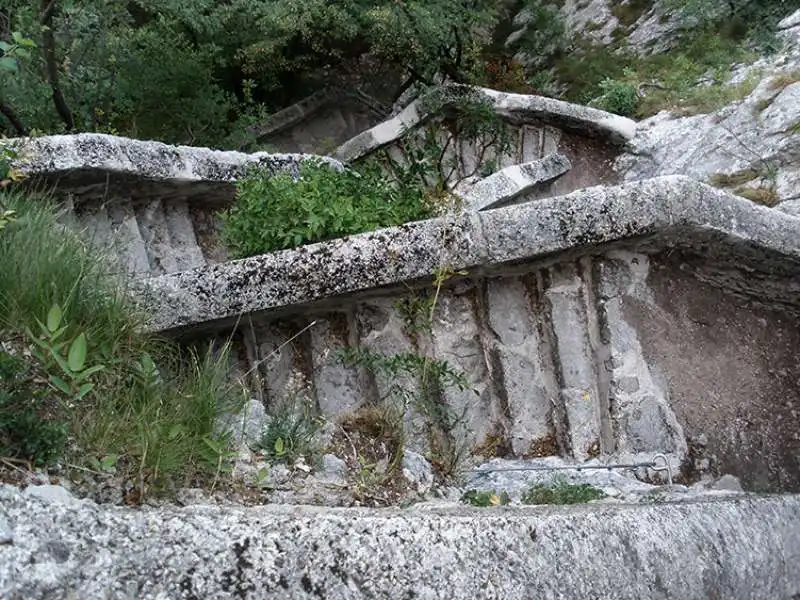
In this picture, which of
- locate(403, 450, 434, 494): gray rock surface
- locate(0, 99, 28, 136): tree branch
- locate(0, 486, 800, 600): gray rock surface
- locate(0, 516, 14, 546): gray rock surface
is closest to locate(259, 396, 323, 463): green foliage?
locate(403, 450, 434, 494): gray rock surface

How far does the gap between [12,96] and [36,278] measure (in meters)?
5.65

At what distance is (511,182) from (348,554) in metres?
4.92

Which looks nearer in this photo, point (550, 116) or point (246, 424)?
point (246, 424)

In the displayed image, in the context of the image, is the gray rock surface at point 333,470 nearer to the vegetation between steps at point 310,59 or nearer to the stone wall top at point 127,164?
the stone wall top at point 127,164

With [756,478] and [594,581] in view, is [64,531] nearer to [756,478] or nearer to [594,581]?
[594,581]

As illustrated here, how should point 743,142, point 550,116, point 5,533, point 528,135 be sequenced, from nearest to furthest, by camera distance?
1. point 5,533
2. point 743,142
3. point 550,116
4. point 528,135

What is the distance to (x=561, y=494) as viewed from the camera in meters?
→ 2.50

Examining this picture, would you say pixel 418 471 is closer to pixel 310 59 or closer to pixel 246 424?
pixel 246 424

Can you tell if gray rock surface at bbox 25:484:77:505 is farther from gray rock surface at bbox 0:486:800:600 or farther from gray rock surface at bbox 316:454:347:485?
gray rock surface at bbox 316:454:347:485

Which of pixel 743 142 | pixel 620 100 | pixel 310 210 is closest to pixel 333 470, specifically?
pixel 310 210

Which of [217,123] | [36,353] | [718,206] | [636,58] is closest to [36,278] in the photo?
[36,353]

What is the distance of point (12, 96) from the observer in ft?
23.0

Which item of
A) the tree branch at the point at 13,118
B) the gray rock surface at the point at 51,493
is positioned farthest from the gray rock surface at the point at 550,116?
the gray rock surface at the point at 51,493

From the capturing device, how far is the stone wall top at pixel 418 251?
282cm
